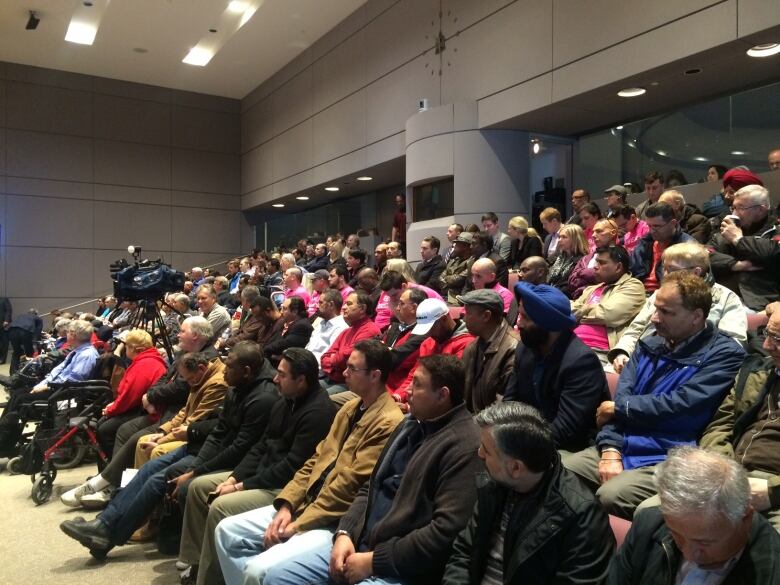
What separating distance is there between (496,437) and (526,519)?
241mm

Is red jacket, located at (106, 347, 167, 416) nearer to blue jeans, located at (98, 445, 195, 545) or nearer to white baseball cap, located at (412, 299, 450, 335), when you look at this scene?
blue jeans, located at (98, 445, 195, 545)

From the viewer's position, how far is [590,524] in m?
1.79

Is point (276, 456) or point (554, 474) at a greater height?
point (554, 474)

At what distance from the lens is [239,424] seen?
3592 millimetres

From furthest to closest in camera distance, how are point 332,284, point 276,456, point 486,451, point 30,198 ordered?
point 30,198
point 332,284
point 276,456
point 486,451

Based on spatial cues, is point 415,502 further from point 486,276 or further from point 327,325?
point 327,325

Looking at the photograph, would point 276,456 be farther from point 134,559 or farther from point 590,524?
point 590,524

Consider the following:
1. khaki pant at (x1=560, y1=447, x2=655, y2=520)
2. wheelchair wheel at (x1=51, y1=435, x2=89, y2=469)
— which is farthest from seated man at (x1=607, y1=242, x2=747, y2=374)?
wheelchair wheel at (x1=51, y1=435, x2=89, y2=469)

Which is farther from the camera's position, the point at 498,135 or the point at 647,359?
the point at 498,135

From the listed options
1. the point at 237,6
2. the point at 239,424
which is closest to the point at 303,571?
the point at 239,424

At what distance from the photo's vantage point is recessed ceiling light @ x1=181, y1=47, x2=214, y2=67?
12844 millimetres

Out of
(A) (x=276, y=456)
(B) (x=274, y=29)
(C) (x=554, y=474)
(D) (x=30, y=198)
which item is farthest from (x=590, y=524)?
(D) (x=30, y=198)

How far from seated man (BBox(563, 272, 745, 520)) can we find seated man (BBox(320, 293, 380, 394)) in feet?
7.68

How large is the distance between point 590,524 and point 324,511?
4.07 ft
